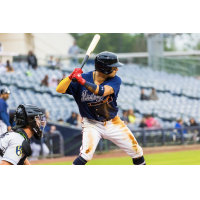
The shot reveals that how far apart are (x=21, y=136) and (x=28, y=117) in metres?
0.22

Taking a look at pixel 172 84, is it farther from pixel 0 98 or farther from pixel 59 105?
pixel 0 98

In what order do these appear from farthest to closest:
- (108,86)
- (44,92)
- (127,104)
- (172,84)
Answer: (172,84)
(127,104)
(44,92)
(108,86)

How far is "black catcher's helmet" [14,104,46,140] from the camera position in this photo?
3037 millimetres

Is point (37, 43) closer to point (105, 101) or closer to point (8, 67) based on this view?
point (8, 67)

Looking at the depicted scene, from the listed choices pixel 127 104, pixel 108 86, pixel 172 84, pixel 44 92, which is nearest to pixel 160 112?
pixel 127 104

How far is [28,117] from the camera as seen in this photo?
9.99 ft

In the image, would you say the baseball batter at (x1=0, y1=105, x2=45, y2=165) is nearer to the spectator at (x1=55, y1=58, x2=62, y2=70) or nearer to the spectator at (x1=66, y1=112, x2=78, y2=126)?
the spectator at (x1=66, y1=112, x2=78, y2=126)

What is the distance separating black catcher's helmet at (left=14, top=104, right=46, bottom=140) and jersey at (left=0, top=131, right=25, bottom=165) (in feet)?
0.54

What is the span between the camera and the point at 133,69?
654 inches

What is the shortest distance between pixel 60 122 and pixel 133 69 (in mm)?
8162

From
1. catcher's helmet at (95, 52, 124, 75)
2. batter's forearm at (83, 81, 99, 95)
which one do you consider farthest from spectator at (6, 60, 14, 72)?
batter's forearm at (83, 81, 99, 95)

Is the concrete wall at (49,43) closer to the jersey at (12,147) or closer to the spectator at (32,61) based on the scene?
the spectator at (32,61)

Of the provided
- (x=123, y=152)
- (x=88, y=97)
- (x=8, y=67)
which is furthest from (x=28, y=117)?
(x=8, y=67)

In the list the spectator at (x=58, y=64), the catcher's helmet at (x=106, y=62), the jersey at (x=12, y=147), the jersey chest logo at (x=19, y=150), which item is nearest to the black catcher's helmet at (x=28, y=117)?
the jersey at (x=12, y=147)
